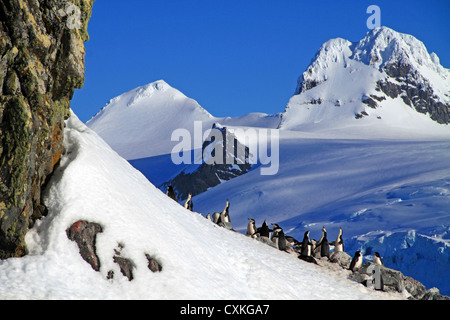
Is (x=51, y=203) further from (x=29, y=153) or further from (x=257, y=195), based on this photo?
(x=257, y=195)

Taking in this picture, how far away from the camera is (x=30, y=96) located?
13461 mm

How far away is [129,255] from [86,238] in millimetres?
1045

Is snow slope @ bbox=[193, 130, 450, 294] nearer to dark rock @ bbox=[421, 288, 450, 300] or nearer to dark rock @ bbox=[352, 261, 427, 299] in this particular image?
dark rock @ bbox=[421, 288, 450, 300]

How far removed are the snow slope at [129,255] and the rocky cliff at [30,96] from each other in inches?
17.4

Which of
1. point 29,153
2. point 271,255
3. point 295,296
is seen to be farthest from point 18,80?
point 271,255

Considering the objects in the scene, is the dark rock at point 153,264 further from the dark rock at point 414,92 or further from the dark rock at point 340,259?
the dark rock at point 414,92

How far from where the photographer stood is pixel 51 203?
13.7m

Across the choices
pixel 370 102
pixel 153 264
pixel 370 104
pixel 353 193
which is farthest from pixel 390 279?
pixel 370 102

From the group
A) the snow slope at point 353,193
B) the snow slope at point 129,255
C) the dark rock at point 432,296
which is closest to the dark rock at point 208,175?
the snow slope at point 353,193

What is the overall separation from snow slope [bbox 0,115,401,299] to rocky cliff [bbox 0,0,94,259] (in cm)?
44

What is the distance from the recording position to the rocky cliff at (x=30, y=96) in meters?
12.8

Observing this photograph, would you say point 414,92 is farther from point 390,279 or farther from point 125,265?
point 125,265

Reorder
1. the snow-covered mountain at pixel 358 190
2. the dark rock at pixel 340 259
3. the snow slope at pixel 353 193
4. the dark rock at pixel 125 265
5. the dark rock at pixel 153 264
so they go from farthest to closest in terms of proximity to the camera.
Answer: the snow slope at pixel 353 193 → the snow-covered mountain at pixel 358 190 → the dark rock at pixel 340 259 → the dark rock at pixel 153 264 → the dark rock at pixel 125 265
